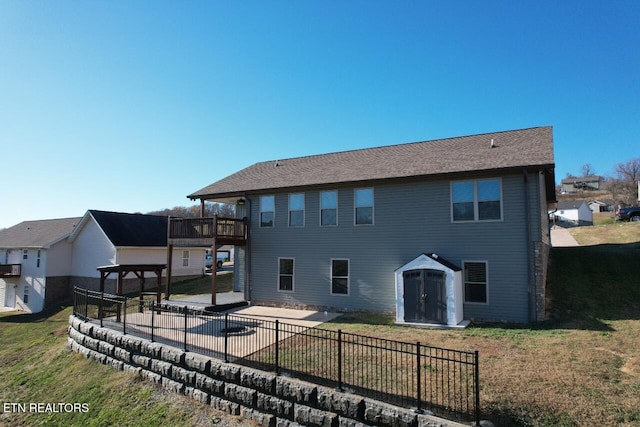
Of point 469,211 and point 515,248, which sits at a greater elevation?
point 469,211

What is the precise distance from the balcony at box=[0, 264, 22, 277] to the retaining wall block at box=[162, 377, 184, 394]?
27.5 metres

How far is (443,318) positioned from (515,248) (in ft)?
10.7

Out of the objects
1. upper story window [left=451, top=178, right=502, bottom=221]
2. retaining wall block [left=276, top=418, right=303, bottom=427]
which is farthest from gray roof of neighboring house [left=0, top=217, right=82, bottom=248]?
upper story window [left=451, top=178, right=502, bottom=221]

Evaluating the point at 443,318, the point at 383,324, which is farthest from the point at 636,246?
the point at 383,324

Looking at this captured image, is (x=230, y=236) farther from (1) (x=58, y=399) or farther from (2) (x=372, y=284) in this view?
(1) (x=58, y=399)

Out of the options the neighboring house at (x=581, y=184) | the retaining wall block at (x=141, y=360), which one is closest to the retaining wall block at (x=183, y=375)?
the retaining wall block at (x=141, y=360)

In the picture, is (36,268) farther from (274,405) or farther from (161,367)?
(274,405)

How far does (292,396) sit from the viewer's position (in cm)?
780

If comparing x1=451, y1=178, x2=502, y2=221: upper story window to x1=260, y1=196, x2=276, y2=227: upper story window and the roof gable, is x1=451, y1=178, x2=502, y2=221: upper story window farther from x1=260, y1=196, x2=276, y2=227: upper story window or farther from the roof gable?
the roof gable

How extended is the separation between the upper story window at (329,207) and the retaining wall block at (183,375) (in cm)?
823

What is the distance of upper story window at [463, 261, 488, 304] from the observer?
1295 centimetres

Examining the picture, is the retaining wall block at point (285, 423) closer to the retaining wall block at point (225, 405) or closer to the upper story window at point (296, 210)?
the retaining wall block at point (225, 405)

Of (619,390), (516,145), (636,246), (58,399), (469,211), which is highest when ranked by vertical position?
(516,145)

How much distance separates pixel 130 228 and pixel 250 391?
2508 cm
